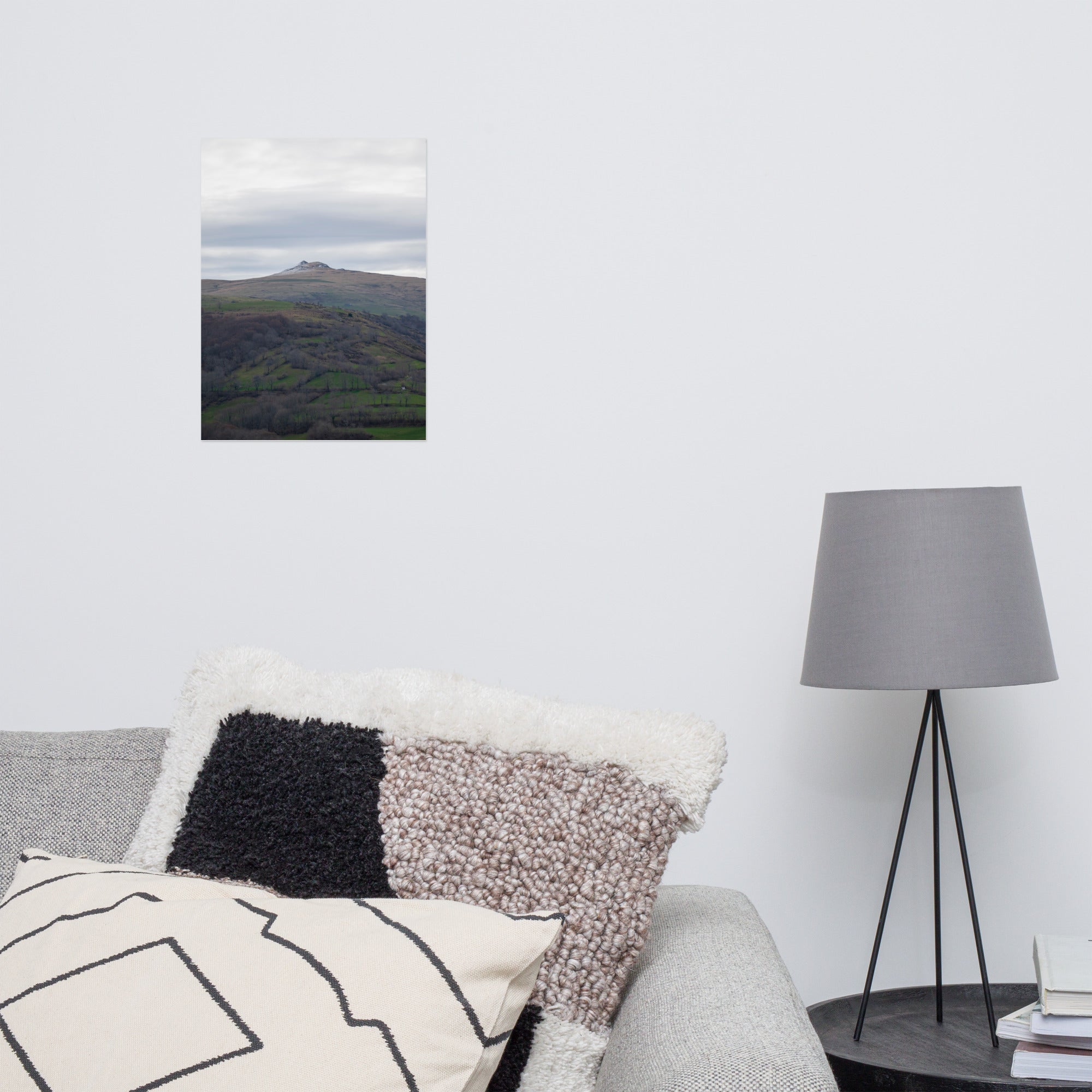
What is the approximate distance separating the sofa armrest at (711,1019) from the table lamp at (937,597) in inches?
16.5

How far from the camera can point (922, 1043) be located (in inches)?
53.7

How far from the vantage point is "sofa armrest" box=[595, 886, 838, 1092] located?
2.46ft

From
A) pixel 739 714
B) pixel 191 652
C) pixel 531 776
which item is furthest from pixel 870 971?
pixel 191 652

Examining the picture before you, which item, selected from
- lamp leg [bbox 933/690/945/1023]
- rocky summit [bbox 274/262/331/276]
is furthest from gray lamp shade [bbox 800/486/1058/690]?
rocky summit [bbox 274/262/331/276]

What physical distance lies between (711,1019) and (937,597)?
0.71 m

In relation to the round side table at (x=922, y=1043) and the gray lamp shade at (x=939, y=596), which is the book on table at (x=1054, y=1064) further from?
the gray lamp shade at (x=939, y=596)

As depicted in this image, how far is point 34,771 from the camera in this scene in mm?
1173

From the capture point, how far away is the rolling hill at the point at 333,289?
76.7 inches

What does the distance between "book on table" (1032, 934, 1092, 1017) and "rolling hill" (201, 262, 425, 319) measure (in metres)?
1.46

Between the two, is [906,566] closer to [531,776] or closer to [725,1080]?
[531,776]

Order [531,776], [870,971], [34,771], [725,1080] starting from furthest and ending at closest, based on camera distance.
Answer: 1. [870,971]
2. [34,771]
3. [531,776]
4. [725,1080]

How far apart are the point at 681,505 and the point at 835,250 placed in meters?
0.56

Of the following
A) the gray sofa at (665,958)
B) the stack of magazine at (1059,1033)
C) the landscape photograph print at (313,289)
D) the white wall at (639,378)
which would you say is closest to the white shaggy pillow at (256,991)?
the gray sofa at (665,958)

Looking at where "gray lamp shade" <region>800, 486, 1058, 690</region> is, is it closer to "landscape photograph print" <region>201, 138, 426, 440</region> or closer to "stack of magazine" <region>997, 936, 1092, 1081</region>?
"stack of magazine" <region>997, 936, 1092, 1081</region>
